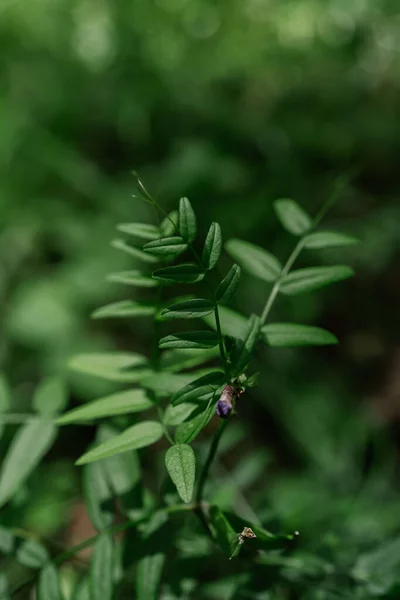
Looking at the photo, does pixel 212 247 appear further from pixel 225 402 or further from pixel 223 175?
pixel 223 175

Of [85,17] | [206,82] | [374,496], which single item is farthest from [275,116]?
[374,496]

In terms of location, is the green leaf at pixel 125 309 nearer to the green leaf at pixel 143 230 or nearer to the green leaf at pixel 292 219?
the green leaf at pixel 143 230

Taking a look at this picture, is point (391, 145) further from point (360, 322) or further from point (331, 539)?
point (331, 539)

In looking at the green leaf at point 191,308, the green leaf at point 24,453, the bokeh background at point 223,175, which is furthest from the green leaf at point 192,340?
the bokeh background at point 223,175

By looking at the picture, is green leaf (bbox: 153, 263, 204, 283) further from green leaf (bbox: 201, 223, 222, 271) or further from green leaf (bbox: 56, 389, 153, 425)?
green leaf (bbox: 56, 389, 153, 425)

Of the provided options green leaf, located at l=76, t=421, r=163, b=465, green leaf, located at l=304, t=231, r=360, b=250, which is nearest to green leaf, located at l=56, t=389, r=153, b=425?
green leaf, located at l=76, t=421, r=163, b=465

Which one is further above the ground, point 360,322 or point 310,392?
point 360,322
